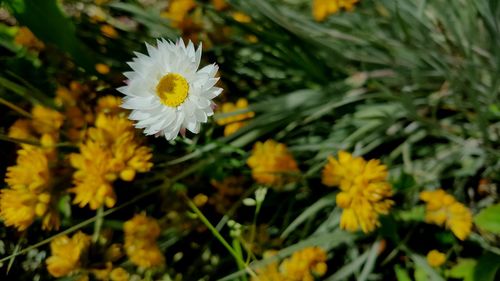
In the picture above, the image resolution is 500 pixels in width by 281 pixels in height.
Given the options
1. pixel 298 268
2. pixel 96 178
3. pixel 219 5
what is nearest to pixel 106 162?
pixel 96 178

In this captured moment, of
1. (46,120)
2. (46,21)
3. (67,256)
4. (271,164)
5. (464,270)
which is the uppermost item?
(46,21)

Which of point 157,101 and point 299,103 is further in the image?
point 299,103

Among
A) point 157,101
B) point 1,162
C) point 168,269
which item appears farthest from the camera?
point 1,162

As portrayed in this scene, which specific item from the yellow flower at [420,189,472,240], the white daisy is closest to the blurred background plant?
the yellow flower at [420,189,472,240]

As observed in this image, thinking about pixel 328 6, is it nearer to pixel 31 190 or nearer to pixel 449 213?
pixel 449 213

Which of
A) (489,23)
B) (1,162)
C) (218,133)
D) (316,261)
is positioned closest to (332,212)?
(316,261)

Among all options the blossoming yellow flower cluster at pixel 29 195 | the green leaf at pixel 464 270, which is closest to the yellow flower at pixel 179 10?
the blossoming yellow flower cluster at pixel 29 195

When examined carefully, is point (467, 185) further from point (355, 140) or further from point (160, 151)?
point (160, 151)
